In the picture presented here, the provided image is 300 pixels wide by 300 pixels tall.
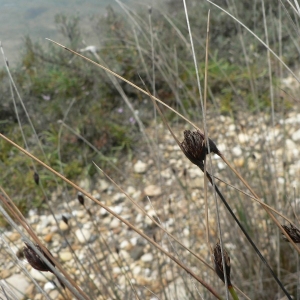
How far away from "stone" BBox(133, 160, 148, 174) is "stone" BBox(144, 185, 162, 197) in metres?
0.13

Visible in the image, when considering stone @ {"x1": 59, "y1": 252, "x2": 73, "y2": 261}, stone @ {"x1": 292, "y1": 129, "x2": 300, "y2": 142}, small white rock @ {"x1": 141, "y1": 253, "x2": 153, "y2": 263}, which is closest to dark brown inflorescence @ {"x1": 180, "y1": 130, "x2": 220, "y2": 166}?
small white rock @ {"x1": 141, "y1": 253, "x2": 153, "y2": 263}

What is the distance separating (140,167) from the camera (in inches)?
73.7

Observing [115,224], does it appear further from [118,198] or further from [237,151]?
[237,151]

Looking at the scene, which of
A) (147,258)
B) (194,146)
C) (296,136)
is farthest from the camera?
(296,136)

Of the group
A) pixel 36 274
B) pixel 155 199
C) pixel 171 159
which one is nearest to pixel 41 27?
pixel 171 159

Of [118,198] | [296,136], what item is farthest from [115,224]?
[296,136]

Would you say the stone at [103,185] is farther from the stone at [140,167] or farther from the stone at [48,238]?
the stone at [48,238]

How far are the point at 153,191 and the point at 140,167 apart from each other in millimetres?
193

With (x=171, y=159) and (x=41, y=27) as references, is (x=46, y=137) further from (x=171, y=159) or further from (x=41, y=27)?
(x=41, y=27)

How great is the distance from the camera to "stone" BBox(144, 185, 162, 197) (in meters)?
1.70

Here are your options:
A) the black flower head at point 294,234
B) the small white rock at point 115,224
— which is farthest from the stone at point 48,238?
the black flower head at point 294,234

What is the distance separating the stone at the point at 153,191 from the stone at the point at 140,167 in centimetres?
13

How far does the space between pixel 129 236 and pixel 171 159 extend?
44 centimetres

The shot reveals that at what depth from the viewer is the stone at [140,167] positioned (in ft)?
6.10
